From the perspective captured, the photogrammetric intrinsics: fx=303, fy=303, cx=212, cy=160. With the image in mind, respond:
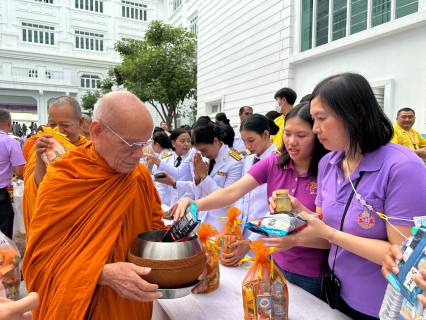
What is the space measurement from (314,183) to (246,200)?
40.7 inches

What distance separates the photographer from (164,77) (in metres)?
17.5

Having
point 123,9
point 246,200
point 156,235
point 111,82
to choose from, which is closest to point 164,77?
point 111,82

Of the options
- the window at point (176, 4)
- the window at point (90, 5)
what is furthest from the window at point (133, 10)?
the window at point (176, 4)

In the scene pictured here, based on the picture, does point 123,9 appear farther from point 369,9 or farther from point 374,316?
point 374,316

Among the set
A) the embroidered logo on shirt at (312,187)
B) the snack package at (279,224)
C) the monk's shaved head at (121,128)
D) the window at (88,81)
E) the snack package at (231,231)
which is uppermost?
the window at (88,81)

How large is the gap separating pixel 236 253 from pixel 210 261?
29cm

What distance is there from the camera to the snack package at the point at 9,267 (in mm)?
1992

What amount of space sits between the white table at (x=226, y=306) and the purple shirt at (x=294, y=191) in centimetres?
13

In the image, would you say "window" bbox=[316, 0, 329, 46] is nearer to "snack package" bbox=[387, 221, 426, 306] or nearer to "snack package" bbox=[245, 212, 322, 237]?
"snack package" bbox=[245, 212, 322, 237]

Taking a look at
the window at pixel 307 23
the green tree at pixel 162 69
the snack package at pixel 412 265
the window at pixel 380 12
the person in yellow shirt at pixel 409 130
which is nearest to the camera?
the snack package at pixel 412 265

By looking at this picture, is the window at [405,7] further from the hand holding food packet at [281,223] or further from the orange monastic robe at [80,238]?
the orange monastic robe at [80,238]

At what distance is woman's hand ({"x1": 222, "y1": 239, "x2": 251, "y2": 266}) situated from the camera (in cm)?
→ 197

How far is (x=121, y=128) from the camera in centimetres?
149

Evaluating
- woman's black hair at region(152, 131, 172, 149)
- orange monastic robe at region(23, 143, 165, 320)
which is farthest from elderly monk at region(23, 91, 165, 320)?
woman's black hair at region(152, 131, 172, 149)
